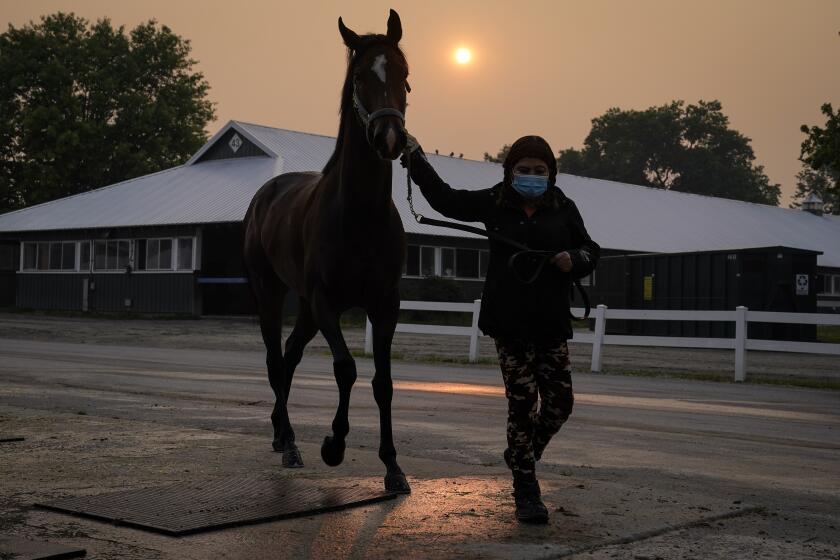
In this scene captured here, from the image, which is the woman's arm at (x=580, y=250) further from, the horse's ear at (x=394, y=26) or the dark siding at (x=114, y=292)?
the dark siding at (x=114, y=292)

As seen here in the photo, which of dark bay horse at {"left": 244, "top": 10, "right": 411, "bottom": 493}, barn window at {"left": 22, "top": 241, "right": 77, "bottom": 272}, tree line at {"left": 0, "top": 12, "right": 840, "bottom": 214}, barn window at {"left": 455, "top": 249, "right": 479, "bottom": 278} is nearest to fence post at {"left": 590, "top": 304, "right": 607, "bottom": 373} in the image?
dark bay horse at {"left": 244, "top": 10, "right": 411, "bottom": 493}

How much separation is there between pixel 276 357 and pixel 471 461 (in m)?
1.95

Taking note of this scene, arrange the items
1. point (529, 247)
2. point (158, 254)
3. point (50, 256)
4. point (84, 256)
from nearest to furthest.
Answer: point (529, 247) → point (158, 254) → point (84, 256) → point (50, 256)

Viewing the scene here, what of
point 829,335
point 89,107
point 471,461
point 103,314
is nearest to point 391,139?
point 471,461

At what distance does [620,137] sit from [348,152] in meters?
109

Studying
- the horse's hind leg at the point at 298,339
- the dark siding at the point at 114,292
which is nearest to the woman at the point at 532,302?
the horse's hind leg at the point at 298,339

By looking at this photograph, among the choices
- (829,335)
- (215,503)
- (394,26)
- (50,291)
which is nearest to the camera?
(215,503)

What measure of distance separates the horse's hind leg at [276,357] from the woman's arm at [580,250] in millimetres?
2609

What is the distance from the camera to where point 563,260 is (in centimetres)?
591

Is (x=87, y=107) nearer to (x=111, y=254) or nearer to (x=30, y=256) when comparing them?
(x=30, y=256)

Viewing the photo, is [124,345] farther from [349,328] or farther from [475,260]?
[475,260]

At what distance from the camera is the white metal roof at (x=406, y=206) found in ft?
→ 152

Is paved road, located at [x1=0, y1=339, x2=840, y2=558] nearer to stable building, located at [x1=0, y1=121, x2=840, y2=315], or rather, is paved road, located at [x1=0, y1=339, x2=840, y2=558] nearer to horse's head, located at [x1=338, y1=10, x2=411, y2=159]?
horse's head, located at [x1=338, y1=10, x2=411, y2=159]

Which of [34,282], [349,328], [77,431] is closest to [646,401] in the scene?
[77,431]
